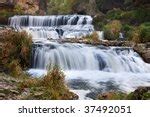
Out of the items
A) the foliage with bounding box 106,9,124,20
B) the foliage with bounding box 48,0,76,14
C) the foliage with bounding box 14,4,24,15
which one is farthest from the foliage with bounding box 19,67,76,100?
the foliage with bounding box 48,0,76,14

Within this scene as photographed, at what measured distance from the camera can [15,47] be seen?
14.2 m

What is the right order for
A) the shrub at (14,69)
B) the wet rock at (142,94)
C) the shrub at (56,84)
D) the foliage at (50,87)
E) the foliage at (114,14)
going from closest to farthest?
the wet rock at (142,94)
the foliage at (50,87)
the shrub at (56,84)
the shrub at (14,69)
the foliage at (114,14)

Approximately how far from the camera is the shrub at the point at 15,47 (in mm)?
13914

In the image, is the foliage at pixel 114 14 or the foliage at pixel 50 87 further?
the foliage at pixel 114 14

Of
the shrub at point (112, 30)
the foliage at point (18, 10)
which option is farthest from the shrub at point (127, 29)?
the foliage at point (18, 10)

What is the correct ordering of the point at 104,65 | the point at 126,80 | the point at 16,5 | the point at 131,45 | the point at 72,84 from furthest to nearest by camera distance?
the point at 16,5 → the point at 131,45 → the point at 104,65 → the point at 126,80 → the point at 72,84

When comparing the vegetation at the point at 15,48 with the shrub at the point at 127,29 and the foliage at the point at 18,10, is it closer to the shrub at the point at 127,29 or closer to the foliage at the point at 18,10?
the shrub at the point at 127,29

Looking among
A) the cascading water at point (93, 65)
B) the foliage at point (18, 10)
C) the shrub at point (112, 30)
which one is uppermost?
the foliage at point (18, 10)

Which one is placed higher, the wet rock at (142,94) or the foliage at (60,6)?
the foliage at (60,6)

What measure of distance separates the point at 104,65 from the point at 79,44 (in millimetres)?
2157

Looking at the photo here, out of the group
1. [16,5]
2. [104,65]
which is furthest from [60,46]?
[16,5]

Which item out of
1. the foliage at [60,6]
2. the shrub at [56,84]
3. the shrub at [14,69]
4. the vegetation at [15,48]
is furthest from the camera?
the foliage at [60,6]

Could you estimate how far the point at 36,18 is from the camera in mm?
27562

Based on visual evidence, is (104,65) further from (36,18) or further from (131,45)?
(36,18)
